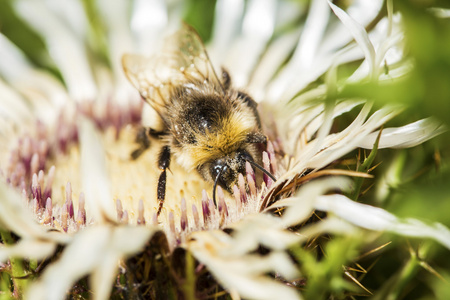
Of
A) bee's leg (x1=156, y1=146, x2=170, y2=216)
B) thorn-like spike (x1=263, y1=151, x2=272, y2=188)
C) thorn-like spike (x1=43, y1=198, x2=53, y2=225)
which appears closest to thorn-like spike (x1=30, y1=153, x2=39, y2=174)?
thorn-like spike (x1=43, y1=198, x2=53, y2=225)

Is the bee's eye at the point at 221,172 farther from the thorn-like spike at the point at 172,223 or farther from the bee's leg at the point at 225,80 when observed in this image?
the bee's leg at the point at 225,80

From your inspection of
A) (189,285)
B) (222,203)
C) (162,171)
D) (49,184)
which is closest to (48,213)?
(49,184)

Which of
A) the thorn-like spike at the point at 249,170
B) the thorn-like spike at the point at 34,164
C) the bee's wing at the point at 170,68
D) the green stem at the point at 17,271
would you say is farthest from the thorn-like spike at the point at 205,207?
the thorn-like spike at the point at 34,164

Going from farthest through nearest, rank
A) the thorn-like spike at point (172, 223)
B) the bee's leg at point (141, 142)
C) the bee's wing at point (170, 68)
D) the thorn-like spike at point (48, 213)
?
the bee's leg at point (141, 142) < the bee's wing at point (170, 68) < the thorn-like spike at point (48, 213) < the thorn-like spike at point (172, 223)

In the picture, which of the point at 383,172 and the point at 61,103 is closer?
the point at 383,172

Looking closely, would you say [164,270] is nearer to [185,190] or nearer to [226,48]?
[185,190]

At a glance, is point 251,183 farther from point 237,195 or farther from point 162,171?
point 162,171

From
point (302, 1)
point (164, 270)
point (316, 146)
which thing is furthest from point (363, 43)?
point (302, 1)

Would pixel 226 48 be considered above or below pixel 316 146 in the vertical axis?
below
